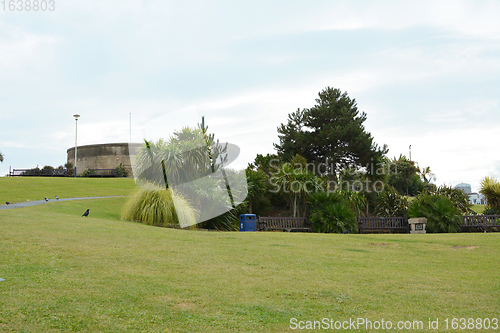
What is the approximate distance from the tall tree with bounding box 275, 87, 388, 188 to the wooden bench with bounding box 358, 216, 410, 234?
16324 millimetres

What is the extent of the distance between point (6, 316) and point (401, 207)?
19.9 meters

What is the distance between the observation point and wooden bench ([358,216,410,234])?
18.5 m

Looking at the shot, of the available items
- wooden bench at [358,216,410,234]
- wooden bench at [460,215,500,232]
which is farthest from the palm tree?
wooden bench at [460,215,500,232]

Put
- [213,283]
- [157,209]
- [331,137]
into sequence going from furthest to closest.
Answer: [331,137] < [157,209] < [213,283]

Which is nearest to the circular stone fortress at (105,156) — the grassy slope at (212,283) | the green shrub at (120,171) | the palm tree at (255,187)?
the green shrub at (120,171)

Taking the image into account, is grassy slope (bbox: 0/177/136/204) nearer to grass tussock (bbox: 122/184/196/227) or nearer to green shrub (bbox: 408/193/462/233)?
grass tussock (bbox: 122/184/196/227)

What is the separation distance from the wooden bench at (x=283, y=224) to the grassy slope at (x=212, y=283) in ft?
26.5

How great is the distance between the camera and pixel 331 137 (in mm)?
35031

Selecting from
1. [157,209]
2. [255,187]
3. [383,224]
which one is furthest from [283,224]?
[157,209]

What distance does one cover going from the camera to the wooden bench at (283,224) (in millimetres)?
17609

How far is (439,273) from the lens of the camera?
6805mm

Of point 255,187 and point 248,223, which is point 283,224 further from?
point 255,187

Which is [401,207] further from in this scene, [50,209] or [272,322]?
[272,322]

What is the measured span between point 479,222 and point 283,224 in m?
8.55
